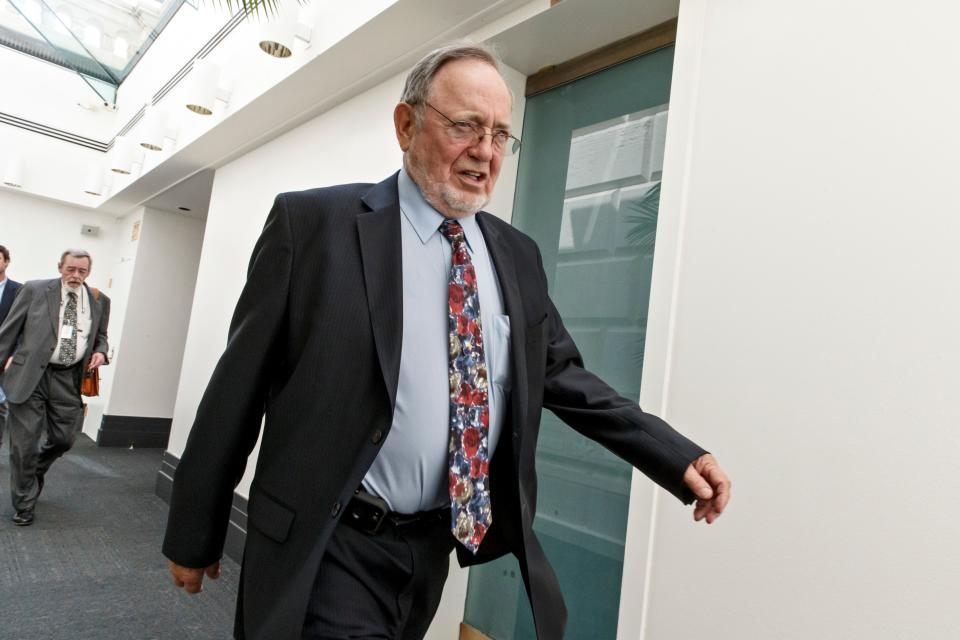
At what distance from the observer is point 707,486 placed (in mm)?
1361

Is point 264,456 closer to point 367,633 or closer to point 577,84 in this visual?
point 367,633

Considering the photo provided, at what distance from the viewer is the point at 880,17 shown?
1786 millimetres

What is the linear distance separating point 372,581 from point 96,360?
4.38m

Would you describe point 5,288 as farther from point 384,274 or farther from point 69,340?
point 384,274

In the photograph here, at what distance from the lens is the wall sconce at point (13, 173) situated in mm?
8469

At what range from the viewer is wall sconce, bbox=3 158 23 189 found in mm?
8469

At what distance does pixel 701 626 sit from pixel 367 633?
1.04 metres

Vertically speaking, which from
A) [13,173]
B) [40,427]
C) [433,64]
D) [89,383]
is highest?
[13,173]

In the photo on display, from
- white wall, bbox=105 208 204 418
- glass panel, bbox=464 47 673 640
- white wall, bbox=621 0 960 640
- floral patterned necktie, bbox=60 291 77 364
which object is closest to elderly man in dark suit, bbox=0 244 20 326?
floral patterned necktie, bbox=60 291 77 364

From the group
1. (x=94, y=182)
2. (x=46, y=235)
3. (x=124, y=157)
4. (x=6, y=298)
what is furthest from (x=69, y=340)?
(x=46, y=235)

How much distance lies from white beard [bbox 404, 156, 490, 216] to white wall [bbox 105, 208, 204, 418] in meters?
7.89

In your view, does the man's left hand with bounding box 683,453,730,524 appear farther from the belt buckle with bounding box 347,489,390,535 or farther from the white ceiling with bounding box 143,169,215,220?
the white ceiling with bounding box 143,169,215,220

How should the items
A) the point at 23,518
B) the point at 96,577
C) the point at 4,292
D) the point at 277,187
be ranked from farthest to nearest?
the point at 4,292 → the point at 277,187 → the point at 23,518 → the point at 96,577

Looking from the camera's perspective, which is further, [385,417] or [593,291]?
[593,291]
